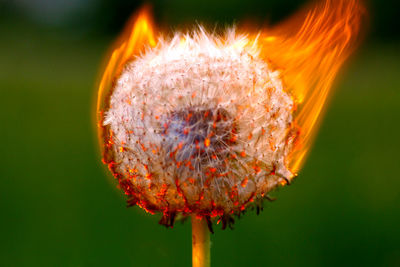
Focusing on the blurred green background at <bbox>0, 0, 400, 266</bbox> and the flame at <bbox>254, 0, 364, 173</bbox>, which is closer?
the flame at <bbox>254, 0, 364, 173</bbox>

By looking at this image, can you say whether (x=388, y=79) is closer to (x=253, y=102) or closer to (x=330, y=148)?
(x=330, y=148)

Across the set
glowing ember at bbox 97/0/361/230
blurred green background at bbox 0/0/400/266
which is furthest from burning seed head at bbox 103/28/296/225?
blurred green background at bbox 0/0/400/266

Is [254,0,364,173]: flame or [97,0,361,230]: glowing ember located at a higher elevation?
[254,0,364,173]: flame

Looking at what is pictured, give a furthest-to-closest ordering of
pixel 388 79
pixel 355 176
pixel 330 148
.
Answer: pixel 388 79
pixel 330 148
pixel 355 176

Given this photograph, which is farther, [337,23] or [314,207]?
[314,207]

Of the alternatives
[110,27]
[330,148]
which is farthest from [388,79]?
[110,27]

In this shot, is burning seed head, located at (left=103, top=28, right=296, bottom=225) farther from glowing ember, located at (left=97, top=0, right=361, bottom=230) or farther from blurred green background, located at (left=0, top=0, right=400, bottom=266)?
blurred green background, located at (left=0, top=0, right=400, bottom=266)

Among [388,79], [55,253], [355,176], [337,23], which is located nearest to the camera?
[337,23]

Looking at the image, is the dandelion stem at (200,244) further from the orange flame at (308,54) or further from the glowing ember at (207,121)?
the orange flame at (308,54)
